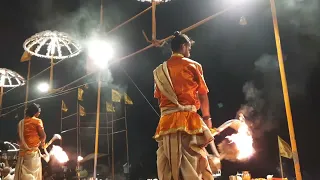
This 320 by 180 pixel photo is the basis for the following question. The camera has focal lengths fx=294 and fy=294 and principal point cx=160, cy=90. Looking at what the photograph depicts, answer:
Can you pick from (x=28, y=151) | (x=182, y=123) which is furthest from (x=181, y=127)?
(x=28, y=151)

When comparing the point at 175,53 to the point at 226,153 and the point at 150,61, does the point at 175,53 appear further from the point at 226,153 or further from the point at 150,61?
the point at 150,61

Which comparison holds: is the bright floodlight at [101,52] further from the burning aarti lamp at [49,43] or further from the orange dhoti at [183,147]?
the orange dhoti at [183,147]

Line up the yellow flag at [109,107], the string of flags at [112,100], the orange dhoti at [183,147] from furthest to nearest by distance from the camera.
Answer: the yellow flag at [109,107] → the string of flags at [112,100] → the orange dhoti at [183,147]

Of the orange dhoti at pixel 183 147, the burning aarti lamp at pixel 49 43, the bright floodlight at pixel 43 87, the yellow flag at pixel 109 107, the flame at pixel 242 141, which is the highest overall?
the burning aarti lamp at pixel 49 43

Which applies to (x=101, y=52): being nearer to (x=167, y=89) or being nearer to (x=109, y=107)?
(x=167, y=89)

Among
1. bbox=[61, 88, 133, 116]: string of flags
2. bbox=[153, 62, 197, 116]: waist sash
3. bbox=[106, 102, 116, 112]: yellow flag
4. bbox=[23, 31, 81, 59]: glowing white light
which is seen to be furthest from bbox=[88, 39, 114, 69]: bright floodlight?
bbox=[106, 102, 116, 112]: yellow flag

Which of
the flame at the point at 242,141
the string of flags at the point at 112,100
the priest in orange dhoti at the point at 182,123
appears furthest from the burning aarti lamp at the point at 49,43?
the priest in orange dhoti at the point at 182,123

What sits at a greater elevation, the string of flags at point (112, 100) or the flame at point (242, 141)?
the string of flags at point (112, 100)

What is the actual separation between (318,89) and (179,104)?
423 inches

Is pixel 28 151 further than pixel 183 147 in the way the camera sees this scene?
Yes

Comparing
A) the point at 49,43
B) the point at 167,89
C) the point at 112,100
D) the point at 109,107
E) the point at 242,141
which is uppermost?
the point at 49,43

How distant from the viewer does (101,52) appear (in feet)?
26.2

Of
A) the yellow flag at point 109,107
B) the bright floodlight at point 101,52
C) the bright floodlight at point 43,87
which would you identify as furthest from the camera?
the yellow flag at point 109,107

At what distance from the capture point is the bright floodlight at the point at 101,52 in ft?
26.1
